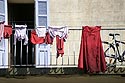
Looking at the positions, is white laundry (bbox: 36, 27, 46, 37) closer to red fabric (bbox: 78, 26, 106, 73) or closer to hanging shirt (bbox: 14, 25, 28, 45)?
hanging shirt (bbox: 14, 25, 28, 45)

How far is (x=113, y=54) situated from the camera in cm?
1151

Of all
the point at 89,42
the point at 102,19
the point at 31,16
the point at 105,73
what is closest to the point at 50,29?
the point at 89,42

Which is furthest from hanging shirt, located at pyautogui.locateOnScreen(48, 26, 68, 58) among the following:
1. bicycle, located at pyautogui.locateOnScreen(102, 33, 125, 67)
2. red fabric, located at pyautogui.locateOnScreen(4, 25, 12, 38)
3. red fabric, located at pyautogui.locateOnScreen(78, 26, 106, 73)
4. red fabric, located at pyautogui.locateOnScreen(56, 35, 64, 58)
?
bicycle, located at pyautogui.locateOnScreen(102, 33, 125, 67)

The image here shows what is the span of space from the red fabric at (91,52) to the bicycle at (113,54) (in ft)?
1.52

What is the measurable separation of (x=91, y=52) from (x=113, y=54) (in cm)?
→ 110

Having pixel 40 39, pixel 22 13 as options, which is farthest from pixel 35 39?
pixel 22 13

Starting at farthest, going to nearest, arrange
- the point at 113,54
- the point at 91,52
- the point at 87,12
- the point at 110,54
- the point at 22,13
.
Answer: the point at 22,13
the point at 87,12
the point at 110,54
the point at 113,54
the point at 91,52

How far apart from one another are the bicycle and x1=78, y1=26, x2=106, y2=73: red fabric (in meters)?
0.46

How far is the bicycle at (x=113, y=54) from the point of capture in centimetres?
1126

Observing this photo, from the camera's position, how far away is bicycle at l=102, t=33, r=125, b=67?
11258 millimetres

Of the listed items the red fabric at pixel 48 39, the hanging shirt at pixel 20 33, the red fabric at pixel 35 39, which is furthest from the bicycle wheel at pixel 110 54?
the hanging shirt at pixel 20 33

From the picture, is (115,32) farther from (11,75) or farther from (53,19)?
(11,75)

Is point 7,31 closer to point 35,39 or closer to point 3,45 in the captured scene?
point 35,39

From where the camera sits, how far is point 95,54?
419 inches
